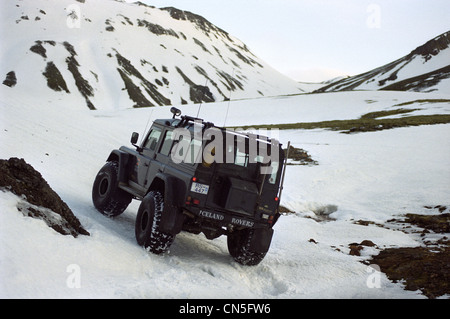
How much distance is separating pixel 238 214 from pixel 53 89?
312 ft

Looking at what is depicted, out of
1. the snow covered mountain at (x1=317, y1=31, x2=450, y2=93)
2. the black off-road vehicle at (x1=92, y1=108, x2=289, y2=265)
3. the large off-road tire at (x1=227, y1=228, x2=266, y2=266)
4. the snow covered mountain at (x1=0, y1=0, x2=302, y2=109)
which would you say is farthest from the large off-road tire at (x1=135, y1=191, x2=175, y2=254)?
the snow covered mountain at (x1=317, y1=31, x2=450, y2=93)

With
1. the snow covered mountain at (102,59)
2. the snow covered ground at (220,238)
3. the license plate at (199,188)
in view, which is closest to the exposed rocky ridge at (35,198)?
the snow covered ground at (220,238)

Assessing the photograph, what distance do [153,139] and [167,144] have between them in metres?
0.96

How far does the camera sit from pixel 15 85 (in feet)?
294

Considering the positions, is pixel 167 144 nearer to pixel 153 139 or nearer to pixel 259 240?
pixel 153 139

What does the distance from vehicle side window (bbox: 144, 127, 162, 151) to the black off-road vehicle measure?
0.47 metres

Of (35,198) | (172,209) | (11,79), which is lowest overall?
(172,209)

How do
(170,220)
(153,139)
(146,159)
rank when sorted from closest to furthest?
(170,220), (146,159), (153,139)

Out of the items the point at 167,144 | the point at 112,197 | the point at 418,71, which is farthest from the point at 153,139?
the point at 418,71

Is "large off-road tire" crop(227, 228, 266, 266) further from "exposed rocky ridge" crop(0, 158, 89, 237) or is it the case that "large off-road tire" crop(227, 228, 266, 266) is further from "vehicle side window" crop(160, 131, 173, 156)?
"exposed rocky ridge" crop(0, 158, 89, 237)

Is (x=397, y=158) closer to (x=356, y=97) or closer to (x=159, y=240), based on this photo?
(x=159, y=240)

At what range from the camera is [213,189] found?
827cm

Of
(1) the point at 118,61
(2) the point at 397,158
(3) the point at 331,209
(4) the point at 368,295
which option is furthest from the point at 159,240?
(1) the point at 118,61

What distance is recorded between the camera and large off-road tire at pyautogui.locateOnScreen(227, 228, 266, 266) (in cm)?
888
